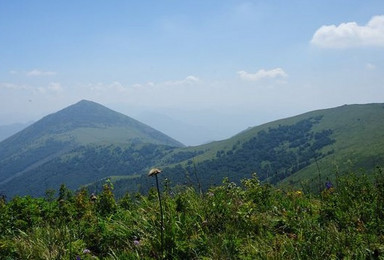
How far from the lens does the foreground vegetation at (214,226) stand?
5.09 meters

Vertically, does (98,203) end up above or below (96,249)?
above

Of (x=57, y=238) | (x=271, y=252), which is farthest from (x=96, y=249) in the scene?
(x=271, y=252)

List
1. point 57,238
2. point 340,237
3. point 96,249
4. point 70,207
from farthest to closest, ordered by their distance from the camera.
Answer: point 70,207 → point 96,249 → point 57,238 → point 340,237

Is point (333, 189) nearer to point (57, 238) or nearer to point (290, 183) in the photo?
point (290, 183)

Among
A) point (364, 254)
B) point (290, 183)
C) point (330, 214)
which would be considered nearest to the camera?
point (364, 254)

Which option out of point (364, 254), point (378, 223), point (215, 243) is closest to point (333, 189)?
point (378, 223)

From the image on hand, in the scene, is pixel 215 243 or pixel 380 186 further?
pixel 380 186

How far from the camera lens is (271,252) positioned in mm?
4926

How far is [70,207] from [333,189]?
6.38 metres

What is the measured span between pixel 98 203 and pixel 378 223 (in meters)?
6.05

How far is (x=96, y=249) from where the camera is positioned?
616 cm

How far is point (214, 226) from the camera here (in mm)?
6402

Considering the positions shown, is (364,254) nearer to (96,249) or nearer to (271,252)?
(271,252)

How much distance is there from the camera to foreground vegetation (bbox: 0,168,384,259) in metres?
5.09
